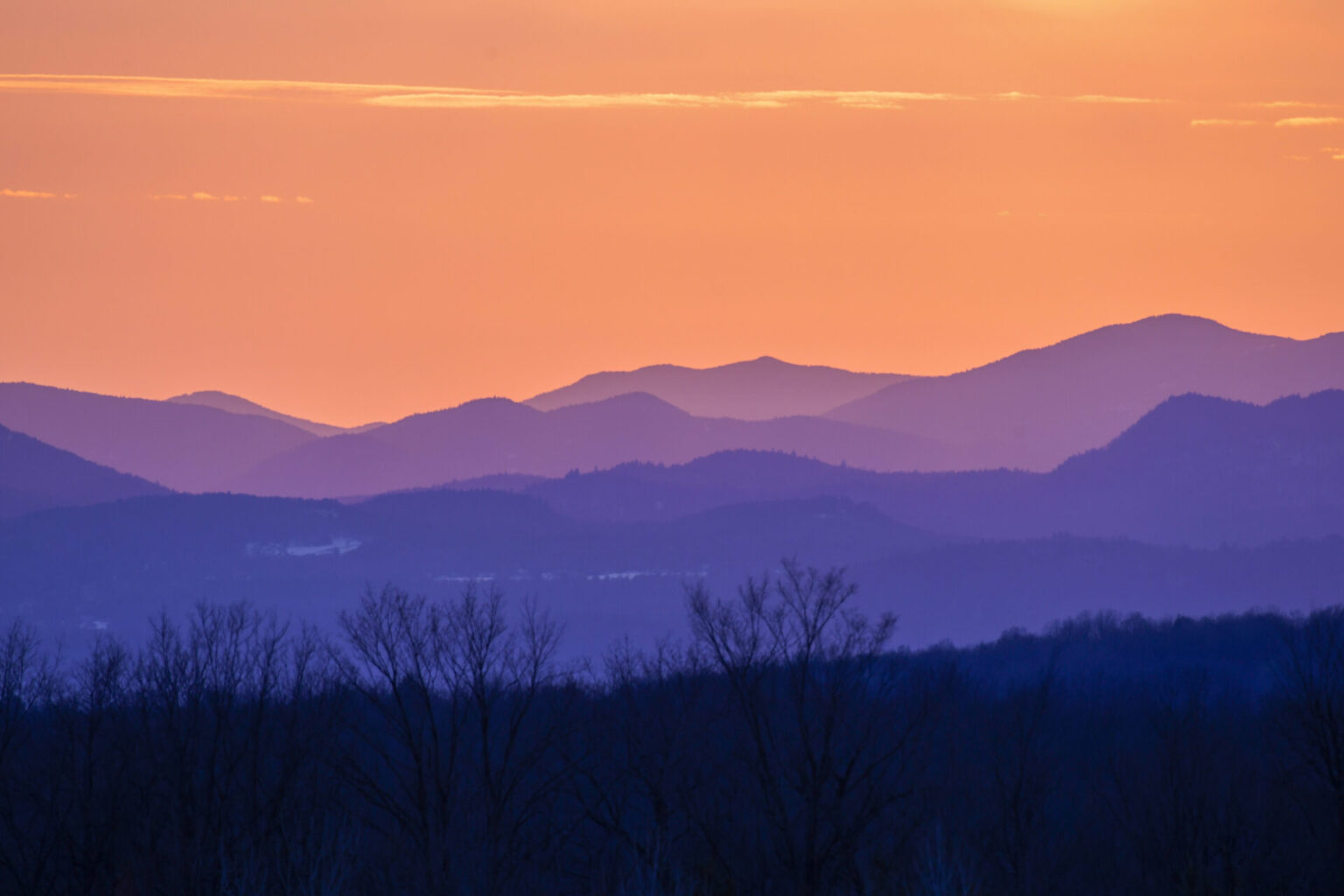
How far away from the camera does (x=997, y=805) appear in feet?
213

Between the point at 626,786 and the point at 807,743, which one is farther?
the point at 626,786

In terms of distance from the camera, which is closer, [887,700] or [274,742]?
[274,742]

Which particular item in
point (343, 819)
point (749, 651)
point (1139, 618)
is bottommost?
point (343, 819)

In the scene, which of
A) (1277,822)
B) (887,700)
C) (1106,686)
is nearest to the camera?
(1277,822)

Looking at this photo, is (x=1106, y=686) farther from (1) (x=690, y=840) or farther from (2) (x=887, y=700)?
(1) (x=690, y=840)

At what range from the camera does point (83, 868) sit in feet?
168

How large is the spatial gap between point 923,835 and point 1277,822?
43.2 ft

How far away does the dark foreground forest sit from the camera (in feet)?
162

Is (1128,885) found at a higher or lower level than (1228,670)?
lower

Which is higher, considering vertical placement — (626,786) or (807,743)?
(807,743)

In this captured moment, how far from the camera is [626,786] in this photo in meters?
60.2

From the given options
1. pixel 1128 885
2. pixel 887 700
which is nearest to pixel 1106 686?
pixel 887 700

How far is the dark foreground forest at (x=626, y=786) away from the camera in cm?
4950

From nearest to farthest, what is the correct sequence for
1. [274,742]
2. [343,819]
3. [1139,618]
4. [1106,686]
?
[343,819], [274,742], [1106,686], [1139,618]
